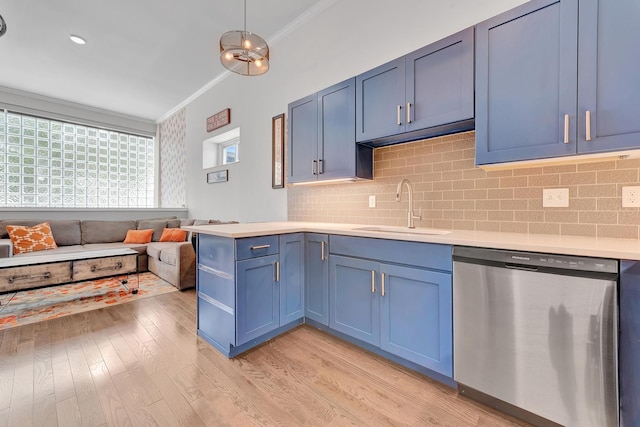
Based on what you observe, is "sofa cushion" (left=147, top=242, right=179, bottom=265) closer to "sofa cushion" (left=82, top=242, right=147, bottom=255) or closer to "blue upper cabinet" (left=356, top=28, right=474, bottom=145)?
"sofa cushion" (left=82, top=242, right=147, bottom=255)

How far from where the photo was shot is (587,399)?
110 cm

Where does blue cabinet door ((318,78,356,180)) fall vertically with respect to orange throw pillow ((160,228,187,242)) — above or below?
above

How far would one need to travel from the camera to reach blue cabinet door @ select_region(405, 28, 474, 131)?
1.58 m

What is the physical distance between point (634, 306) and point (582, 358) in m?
0.29

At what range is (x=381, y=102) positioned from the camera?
77.9 inches

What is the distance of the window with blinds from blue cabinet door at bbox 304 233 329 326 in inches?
205

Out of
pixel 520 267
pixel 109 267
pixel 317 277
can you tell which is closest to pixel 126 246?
pixel 109 267

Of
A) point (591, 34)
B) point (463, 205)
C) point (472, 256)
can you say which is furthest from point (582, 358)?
point (591, 34)

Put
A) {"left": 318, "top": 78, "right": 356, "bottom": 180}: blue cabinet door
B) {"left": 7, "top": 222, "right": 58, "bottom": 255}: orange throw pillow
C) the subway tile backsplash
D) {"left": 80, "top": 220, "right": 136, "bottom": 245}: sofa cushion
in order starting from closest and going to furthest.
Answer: the subway tile backsplash, {"left": 318, "top": 78, "right": 356, "bottom": 180}: blue cabinet door, {"left": 7, "top": 222, "right": 58, "bottom": 255}: orange throw pillow, {"left": 80, "top": 220, "right": 136, "bottom": 245}: sofa cushion

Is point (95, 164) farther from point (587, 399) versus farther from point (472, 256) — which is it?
point (587, 399)

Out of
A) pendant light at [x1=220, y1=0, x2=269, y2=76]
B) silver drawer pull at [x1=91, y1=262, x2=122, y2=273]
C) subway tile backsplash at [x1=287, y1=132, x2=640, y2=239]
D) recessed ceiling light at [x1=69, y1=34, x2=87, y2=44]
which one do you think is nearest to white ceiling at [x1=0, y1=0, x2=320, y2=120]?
recessed ceiling light at [x1=69, y1=34, x2=87, y2=44]

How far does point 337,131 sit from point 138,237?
406cm

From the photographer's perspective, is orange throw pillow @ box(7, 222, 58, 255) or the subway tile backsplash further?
orange throw pillow @ box(7, 222, 58, 255)

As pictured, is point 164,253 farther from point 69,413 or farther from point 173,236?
point 69,413
